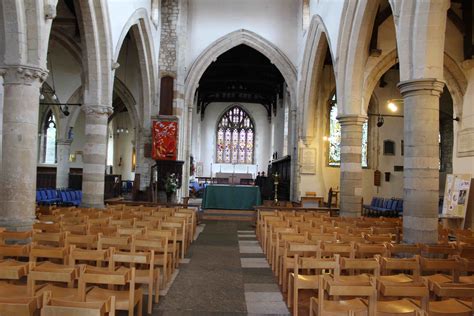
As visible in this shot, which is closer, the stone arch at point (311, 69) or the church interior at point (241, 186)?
the church interior at point (241, 186)

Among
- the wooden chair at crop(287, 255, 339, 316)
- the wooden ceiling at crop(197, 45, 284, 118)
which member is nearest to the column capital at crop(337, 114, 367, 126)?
the wooden chair at crop(287, 255, 339, 316)

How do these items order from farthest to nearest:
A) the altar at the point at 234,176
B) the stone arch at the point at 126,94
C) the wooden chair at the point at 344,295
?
the altar at the point at 234,176 → the stone arch at the point at 126,94 → the wooden chair at the point at 344,295

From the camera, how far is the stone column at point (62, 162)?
1958 cm

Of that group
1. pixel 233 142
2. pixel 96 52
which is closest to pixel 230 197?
pixel 96 52

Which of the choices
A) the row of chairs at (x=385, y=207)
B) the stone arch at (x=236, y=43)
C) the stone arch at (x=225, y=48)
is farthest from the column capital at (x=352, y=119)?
the stone arch at (x=236, y=43)

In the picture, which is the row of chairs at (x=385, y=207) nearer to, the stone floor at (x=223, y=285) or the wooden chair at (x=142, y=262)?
the stone floor at (x=223, y=285)

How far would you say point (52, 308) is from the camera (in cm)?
242

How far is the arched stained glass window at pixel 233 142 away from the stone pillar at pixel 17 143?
25.0 m

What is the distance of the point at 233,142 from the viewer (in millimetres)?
31812

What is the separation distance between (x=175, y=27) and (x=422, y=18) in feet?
39.2

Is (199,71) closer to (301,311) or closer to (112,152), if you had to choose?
(112,152)

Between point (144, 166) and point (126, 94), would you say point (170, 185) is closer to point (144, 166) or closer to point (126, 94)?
point (144, 166)

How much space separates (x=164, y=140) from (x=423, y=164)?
11.0 meters

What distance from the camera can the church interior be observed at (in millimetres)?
3975
